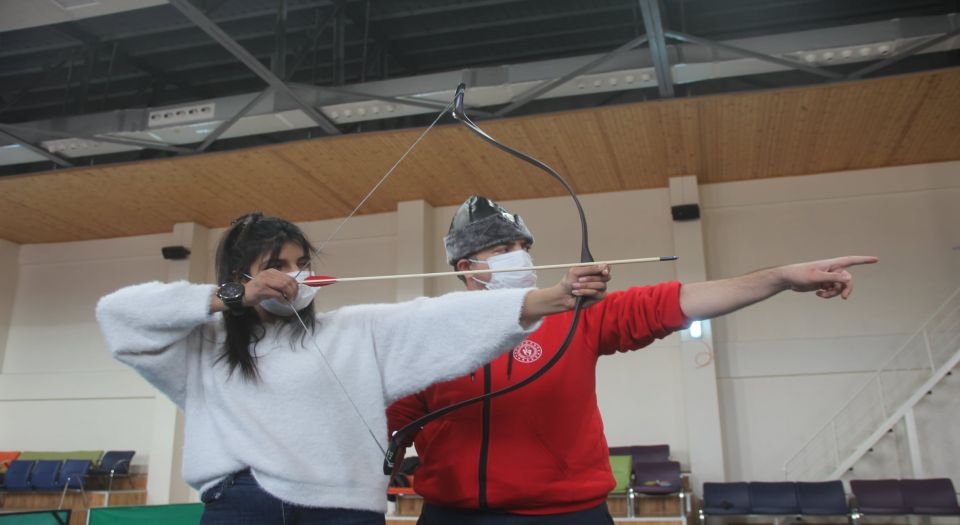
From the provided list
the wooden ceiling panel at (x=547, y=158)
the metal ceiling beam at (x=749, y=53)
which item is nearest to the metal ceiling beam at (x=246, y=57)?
the wooden ceiling panel at (x=547, y=158)

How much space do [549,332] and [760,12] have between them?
660 cm

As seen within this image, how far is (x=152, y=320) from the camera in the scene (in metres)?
1.40

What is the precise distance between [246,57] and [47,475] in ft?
20.2

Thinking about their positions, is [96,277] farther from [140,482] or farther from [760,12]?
[760,12]

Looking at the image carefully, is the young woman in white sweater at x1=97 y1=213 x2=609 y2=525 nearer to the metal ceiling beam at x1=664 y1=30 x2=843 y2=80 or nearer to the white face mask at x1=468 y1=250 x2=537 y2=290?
the white face mask at x1=468 y1=250 x2=537 y2=290

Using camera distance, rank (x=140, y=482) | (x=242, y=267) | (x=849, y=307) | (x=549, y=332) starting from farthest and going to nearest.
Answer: (x=140, y=482) → (x=849, y=307) → (x=549, y=332) → (x=242, y=267)

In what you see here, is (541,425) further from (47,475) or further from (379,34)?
(47,475)

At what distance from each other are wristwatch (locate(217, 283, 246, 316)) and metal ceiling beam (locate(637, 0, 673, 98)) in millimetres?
4873

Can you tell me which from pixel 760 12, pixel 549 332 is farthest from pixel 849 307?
pixel 549 332

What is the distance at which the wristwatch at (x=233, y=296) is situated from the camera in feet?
4.55

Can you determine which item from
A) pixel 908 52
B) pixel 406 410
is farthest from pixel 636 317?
pixel 908 52

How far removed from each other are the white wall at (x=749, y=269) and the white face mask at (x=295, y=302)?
6836mm

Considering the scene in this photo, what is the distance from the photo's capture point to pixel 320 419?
137 centimetres

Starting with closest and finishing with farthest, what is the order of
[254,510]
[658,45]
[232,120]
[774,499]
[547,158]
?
[254,510]
[658,45]
[774,499]
[232,120]
[547,158]
